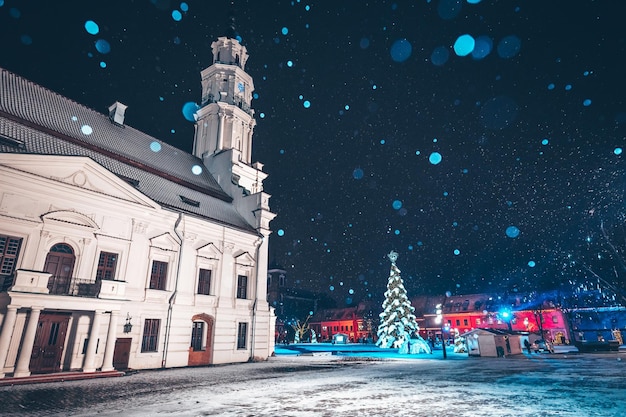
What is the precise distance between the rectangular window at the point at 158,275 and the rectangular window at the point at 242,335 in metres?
6.61

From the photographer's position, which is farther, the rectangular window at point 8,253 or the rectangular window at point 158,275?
the rectangular window at point 158,275

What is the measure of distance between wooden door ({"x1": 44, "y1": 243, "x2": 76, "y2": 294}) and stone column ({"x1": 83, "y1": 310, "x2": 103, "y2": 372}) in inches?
87.0

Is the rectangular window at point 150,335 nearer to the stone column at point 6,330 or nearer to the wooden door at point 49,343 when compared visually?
the wooden door at point 49,343

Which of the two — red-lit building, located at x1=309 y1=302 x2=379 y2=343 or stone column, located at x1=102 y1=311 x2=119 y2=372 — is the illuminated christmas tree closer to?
stone column, located at x1=102 y1=311 x2=119 y2=372

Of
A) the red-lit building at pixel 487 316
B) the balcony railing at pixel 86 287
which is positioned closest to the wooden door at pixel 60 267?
the balcony railing at pixel 86 287

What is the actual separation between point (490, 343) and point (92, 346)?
2981 cm

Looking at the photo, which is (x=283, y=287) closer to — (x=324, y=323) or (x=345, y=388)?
(x=324, y=323)

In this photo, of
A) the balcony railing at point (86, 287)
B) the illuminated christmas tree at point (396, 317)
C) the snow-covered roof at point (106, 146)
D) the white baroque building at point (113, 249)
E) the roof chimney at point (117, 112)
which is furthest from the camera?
the illuminated christmas tree at point (396, 317)

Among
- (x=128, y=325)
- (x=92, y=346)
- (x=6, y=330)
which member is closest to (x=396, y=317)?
(x=128, y=325)

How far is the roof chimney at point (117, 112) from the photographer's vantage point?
27461 millimetres

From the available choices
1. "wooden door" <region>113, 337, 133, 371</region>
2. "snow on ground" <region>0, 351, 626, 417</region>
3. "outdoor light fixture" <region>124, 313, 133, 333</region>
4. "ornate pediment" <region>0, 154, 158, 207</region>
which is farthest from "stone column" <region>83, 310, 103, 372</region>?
"ornate pediment" <region>0, 154, 158, 207</region>

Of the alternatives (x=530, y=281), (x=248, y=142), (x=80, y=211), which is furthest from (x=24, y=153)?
(x=530, y=281)

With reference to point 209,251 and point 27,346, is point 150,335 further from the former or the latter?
point 209,251

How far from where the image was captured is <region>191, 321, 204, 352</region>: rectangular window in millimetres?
22656
